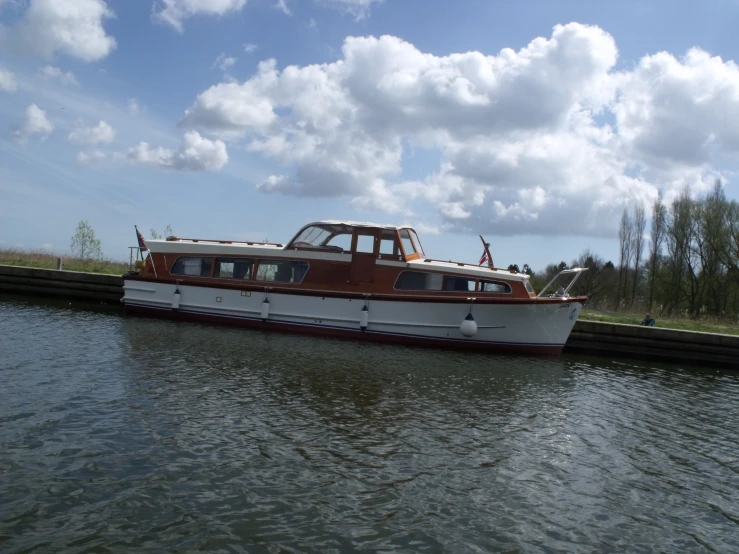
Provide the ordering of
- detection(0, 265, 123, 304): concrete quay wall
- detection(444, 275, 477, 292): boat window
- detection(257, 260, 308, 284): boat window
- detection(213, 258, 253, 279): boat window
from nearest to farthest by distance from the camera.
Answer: detection(444, 275, 477, 292): boat window, detection(257, 260, 308, 284): boat window, detection(213, 258, 253, 279): boat window, detection(0, 265, 123, 304): concrete quay wall

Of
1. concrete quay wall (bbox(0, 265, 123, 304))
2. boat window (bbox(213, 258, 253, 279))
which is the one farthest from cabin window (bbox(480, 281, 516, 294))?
concrete quay wall (bbox(0, 265, 123, 304))

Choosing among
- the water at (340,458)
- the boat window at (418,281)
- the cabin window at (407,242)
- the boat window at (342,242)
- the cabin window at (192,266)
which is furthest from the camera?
the cabin window at (192,266)

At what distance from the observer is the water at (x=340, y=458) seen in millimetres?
5281

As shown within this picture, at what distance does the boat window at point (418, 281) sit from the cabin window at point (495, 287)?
115cm

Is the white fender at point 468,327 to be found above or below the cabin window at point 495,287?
below

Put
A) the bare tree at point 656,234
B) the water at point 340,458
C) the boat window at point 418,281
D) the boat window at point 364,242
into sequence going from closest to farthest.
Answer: the water at point 340,458 → the boat window at point 418,281 → the boat window at point 364,242 → the bare tree at point 656,234

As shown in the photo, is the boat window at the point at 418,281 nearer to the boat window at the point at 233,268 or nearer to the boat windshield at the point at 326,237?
the boat windshield at the point at 326,237

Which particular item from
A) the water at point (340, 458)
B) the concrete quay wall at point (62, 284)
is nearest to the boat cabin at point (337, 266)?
the concrete quay wall at point (62, 284)

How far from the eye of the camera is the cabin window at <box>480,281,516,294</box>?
16250mm

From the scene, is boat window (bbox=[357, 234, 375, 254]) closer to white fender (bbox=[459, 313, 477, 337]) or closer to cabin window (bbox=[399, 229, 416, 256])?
cabin window (bbox=[399, 229, 416, 256])

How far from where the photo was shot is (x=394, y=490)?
625 cm

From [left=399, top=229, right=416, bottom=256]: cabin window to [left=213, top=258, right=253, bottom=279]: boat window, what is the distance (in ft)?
15.3

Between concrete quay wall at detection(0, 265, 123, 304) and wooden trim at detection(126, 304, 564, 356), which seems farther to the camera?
concrete quay wall at detection(0, 265, 123, 304)

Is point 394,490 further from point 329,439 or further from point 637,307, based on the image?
point 637,307
